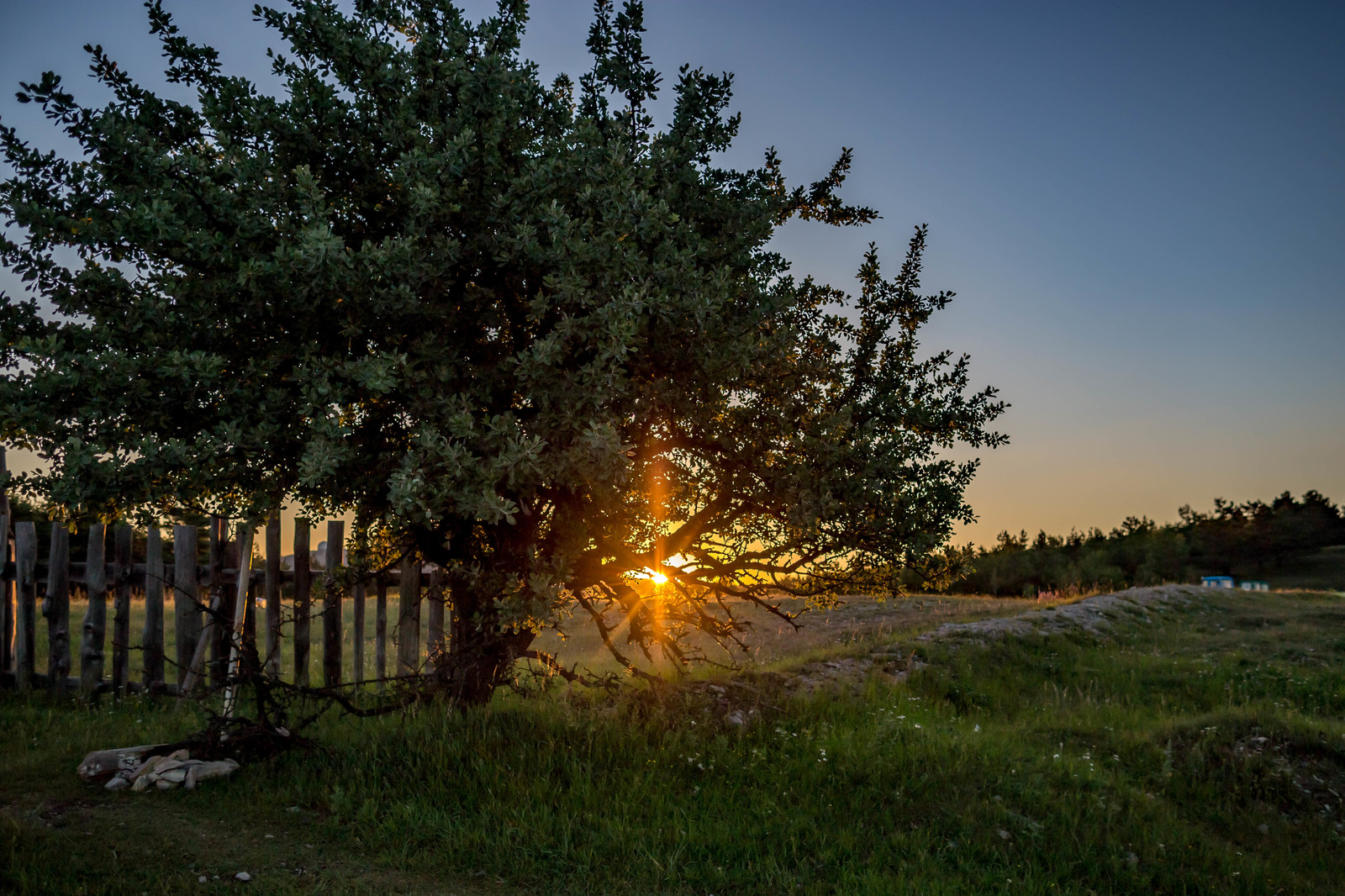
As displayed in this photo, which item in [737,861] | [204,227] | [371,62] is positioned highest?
[371,62]

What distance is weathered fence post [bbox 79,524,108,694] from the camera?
11812 millimetres

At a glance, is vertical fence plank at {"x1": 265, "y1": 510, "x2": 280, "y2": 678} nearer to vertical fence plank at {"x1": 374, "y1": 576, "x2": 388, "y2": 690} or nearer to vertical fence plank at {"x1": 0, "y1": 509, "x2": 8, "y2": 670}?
vertical fence plank at {"x1": 374, "y1": 576, "x2": 388, "y2": 690}

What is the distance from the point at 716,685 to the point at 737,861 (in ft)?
12.1

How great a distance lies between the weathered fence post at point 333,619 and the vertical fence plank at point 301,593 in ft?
0.86

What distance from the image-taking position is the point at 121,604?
11.7 metres

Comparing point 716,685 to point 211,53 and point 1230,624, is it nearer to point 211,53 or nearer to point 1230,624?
point 211,53

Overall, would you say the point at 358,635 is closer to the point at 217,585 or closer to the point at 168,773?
the point at 217,585

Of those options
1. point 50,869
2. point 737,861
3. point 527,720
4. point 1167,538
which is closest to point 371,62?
point 527,720

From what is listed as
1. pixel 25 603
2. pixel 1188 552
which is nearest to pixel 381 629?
pixel 25 603

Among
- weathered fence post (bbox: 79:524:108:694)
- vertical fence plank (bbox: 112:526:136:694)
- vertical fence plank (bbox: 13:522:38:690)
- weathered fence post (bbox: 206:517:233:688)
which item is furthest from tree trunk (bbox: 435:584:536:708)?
vertical fence plank (bbox: 13:522:38:690)

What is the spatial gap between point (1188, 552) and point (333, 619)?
3030 inches

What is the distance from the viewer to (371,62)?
287 inches

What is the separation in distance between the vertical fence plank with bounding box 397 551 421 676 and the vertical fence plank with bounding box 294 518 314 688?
1.27m

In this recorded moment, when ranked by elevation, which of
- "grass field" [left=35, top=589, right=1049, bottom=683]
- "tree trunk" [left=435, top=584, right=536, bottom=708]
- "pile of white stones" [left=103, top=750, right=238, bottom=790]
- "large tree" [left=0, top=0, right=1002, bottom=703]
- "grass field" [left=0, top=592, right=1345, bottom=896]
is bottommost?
"grass field" [left=0, top=592, right=1345, bottom=896]
